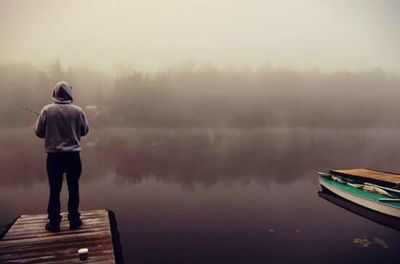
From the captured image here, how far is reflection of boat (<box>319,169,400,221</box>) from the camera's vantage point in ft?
43.5

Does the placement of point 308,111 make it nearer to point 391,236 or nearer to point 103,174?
point 103,174

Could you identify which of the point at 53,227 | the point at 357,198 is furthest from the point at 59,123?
the point at 357,198

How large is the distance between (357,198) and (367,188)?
0.76 m

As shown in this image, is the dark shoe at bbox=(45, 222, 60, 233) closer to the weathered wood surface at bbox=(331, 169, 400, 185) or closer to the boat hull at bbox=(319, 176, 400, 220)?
the boat hull at bbox=(319, 176, 400, 220)

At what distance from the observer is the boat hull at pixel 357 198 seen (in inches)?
508

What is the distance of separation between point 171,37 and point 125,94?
96.1ft

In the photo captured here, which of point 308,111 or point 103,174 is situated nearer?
point 103,174

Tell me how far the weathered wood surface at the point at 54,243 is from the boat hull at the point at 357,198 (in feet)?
33.9

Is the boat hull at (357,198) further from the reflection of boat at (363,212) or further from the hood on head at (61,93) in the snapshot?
the hood on head at (61,93)

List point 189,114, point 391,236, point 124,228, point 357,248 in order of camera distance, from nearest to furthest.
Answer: point 357,248, point 391,236, point 124,228, point 189,114

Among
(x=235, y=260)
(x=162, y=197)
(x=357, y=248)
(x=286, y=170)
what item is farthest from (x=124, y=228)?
(x=286, y=170)

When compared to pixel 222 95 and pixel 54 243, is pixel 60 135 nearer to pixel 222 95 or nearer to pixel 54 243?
pixel 54 243

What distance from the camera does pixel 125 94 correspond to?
13538cm

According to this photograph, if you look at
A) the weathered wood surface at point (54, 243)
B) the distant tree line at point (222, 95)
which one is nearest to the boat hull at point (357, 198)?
the weathered wood surface at point (54, 243)
